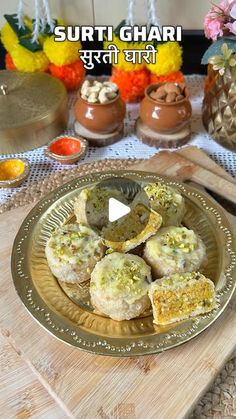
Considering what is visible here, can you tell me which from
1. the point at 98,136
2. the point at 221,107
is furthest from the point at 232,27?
the point at 98,136

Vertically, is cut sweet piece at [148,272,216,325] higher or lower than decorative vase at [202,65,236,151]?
lower

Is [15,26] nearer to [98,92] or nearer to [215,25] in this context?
[98,92]

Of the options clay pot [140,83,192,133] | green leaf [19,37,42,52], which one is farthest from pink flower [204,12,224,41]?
green leaf [19,37,42,52]

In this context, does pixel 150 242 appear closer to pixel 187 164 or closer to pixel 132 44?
pixel 187 164

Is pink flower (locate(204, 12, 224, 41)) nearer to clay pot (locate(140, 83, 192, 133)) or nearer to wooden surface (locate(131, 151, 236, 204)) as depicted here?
clay pot (locate(140, 83, 192, 133))

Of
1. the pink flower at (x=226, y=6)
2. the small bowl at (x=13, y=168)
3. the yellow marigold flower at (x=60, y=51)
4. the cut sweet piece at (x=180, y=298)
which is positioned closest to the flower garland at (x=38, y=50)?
the yellow marigold flower at (x=60, y=51)
